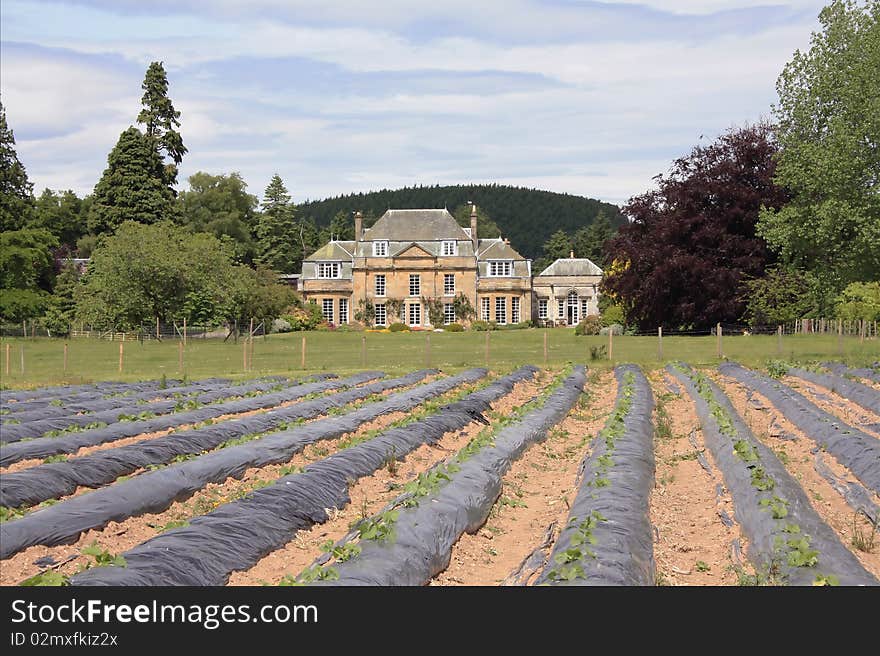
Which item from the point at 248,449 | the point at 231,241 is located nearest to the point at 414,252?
the point at 231,241

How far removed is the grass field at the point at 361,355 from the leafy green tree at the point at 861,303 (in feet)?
5.04

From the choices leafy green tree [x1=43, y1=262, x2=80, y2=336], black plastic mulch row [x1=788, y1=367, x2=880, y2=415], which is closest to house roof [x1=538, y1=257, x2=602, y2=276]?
leafy green tree [x1=43, y1=262, x2=80, y2=336]

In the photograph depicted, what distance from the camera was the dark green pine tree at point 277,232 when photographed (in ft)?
309

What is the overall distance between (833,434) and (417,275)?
2310 inches

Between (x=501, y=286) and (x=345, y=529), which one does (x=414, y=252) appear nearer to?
(x=501, y=286)

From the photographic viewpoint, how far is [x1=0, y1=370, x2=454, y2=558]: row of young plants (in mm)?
9969

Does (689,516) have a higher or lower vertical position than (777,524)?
lower

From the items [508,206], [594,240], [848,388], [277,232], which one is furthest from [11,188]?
[508,206]

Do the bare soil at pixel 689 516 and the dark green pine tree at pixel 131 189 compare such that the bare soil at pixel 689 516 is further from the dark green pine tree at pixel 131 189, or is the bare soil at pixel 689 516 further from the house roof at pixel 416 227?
the house roof at pixel 416 227

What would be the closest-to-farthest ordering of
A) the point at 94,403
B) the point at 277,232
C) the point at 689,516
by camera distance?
1. the point at 689,516
2. the point at 94,403
3. the point at 277,232

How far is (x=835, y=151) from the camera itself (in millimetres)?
41156

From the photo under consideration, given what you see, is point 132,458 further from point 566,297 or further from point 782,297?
point 566,297

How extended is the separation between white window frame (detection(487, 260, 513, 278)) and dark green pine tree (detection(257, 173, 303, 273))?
25959mm
